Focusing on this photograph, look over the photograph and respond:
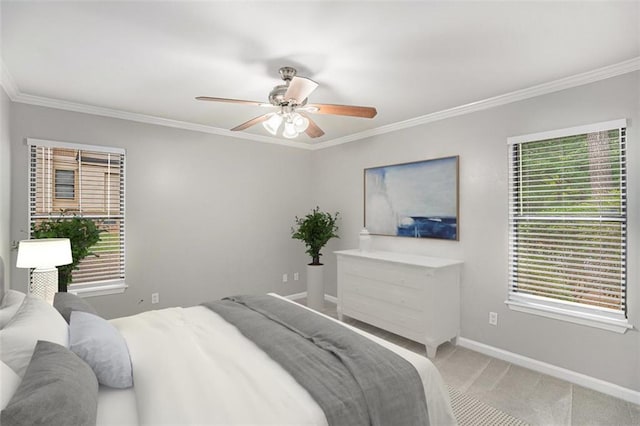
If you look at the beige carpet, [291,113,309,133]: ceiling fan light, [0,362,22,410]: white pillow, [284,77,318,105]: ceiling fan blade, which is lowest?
the beige carpet

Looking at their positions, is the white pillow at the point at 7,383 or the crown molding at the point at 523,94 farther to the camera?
the crown molding at the point at 523,94

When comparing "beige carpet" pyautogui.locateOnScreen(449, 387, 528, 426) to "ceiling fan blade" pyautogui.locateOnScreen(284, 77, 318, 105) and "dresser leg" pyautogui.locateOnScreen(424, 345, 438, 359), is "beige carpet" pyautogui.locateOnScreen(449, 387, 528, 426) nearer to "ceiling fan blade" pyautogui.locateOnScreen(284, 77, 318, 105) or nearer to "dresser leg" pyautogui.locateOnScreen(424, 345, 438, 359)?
"dresser leg" pyautogui.locateOnScreen(424, 345, 438, 359)

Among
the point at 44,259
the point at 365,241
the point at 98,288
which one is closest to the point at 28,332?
the point at 44,259

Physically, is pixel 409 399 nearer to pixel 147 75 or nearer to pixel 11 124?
pixel 147 75

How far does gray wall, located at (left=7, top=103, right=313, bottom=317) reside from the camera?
3.34m

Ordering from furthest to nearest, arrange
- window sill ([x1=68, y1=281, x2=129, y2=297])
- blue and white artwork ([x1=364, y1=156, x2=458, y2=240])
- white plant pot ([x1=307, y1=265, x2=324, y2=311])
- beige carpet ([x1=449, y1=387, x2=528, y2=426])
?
1. white plant pot ([x1=307, y1=265, x2=324, y2=311])
2. blue and white artwork ([x1=364, y1=156, x2=458, y2=240])
3. window sill ([x1=68, y1=281, x2=129, y2=297])
4. beige carpet ([x1=449, y1=387, x2=528, y2=426])

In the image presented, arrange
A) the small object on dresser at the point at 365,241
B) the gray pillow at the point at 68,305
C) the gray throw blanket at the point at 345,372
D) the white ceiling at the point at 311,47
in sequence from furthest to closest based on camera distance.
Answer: the small object on dresser at the point at 365,241 → the gray pillow at the point at 68,305 → the white ceiling at the point at 311,47 → the gray throw blanket at the point at 345,372

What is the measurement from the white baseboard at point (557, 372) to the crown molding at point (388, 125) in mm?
2368

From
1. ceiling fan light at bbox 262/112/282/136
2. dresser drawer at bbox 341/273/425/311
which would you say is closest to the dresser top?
dresser drawer at bbox 341/273/425/311

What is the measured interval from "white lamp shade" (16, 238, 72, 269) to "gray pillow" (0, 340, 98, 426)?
4.66 feet

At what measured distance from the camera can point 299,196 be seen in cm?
522

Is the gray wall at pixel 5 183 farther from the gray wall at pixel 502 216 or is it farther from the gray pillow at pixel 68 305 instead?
the gray wall at pixel 502 216

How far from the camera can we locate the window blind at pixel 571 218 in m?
2.53

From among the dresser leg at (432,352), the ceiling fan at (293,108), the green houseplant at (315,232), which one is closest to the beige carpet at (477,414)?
the dresser leg at (432,352)
